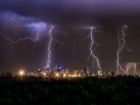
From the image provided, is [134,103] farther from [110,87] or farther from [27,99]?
[27,99]

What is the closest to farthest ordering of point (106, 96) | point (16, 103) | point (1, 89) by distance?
point (16, 103), point (1, 89), point (106, 96)

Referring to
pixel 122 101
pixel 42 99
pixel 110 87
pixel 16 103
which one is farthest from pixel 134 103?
pixel 16 103

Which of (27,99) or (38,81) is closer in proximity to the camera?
(27,99)

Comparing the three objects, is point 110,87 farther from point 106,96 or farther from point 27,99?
point 27,99

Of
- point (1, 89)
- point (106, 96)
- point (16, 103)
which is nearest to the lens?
point (16, 103)

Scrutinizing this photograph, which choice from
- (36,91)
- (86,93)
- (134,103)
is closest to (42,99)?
(36,91)
